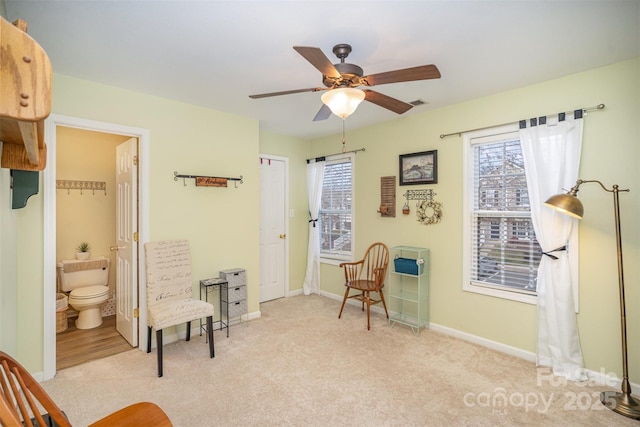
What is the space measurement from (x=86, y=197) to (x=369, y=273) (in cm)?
394

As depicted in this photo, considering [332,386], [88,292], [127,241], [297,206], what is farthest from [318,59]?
[88,292]

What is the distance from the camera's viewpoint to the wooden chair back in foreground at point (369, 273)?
3811 millimetres

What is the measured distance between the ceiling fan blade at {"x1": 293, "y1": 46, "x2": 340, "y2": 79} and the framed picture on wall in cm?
211

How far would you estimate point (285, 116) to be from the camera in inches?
154

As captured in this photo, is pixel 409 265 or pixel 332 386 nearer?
pixel 332 386

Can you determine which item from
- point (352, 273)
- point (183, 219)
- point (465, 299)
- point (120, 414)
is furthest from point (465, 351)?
point (183, 219)

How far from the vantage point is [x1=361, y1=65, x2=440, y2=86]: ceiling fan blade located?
5.86 feet

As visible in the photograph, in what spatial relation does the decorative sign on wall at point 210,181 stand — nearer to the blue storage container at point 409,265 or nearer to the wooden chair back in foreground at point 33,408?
the blue storage container at point 409,265

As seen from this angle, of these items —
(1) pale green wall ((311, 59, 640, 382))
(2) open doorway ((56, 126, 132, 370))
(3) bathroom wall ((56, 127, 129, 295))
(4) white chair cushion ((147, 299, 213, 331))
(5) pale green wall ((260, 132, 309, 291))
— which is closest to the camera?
(1) pale green wall ((311, 59, 640, 382))

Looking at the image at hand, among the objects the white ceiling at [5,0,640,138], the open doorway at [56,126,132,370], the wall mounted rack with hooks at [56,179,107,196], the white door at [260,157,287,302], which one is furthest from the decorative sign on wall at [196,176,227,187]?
the wall mounted rack with hooks at [56,179,107,196]

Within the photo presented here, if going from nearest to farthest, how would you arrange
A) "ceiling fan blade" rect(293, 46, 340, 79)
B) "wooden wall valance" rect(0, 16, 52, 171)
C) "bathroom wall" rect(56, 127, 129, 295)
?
"wooden wall valance" rect(0, 16, 52, 171), "ceiling fan blade" rect(293, 46, 340, 79), "bathroom wall" rect(56, 127, 129, 295)

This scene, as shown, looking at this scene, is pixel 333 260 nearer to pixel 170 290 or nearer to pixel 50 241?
pixel 170 290

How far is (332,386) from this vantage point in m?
2.51

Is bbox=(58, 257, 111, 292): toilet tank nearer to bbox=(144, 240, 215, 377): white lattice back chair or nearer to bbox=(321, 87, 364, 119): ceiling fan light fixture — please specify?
bbox=(144, 240, 215, 377): white lattice back chair
